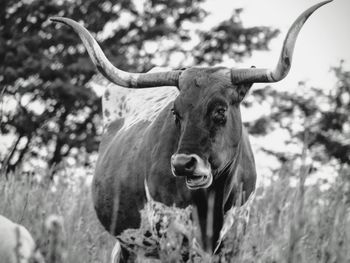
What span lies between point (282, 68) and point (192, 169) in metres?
0.94

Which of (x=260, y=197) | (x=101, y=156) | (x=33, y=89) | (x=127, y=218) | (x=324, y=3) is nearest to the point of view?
(x=324, y=3)

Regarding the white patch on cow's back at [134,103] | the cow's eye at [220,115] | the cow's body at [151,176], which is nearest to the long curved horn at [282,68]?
the cow's body at [151,176]

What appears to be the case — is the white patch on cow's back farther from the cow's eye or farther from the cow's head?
the cow's eye

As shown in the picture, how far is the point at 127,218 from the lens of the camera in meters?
3.77

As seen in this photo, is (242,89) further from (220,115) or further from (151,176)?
(151,176)

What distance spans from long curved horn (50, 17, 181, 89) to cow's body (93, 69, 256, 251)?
0.25 m

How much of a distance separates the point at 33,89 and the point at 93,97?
216 cm

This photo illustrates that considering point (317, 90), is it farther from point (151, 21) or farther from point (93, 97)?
point (93, 97)

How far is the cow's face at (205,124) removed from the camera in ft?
9.22

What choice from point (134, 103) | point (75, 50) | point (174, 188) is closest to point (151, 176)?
point (174, 188)

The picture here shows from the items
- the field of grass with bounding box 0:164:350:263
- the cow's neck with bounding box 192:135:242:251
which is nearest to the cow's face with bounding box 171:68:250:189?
the cow's neck with bounding box 192:135:242:251

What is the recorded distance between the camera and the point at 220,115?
3.07 metres

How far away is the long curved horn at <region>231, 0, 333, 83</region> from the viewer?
2.99 meters

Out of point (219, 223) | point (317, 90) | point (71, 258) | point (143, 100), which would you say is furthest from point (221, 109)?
point (317, 90)
